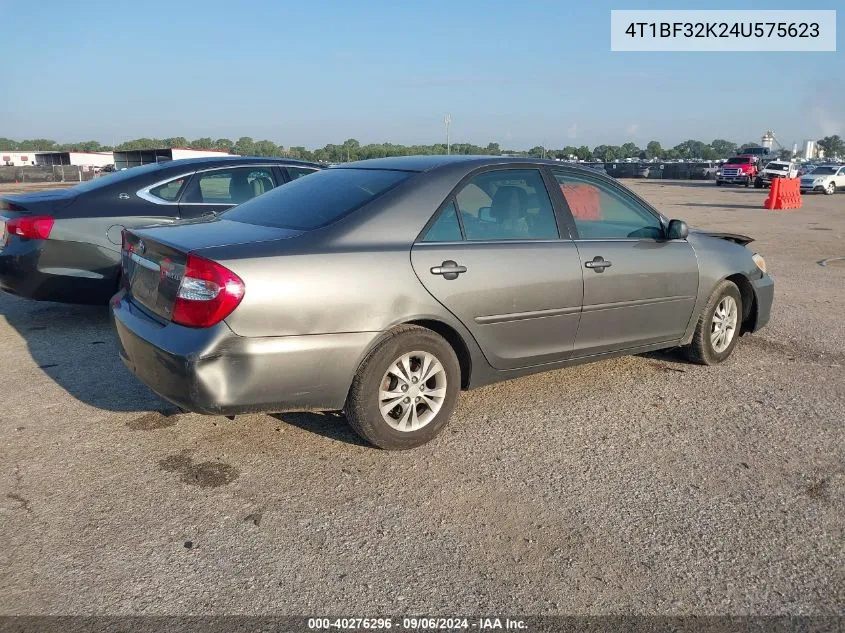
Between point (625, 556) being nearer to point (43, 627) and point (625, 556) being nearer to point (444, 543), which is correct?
point (444, 543)

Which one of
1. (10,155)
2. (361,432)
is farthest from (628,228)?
(10,155)

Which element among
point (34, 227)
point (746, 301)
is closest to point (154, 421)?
point (34, 227)

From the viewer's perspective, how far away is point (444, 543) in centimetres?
297

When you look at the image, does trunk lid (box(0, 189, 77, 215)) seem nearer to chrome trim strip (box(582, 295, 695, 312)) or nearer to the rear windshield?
the rear windshield

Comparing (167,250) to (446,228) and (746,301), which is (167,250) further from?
(746,301)

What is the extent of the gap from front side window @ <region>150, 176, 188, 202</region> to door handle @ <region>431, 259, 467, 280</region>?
11.8ft

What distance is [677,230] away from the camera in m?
4.89

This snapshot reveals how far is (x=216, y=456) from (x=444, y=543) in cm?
144

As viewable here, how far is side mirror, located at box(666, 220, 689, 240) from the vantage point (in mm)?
4875

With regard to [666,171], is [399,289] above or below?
below

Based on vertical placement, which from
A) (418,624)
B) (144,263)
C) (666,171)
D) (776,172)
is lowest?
(418,624)

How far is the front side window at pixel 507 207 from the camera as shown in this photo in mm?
4109

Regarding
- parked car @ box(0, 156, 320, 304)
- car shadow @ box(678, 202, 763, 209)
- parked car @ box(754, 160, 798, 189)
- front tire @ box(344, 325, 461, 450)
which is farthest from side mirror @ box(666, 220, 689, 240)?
parked car @ box(754, 160, 798, 189)

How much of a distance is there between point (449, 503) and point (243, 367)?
116cm
